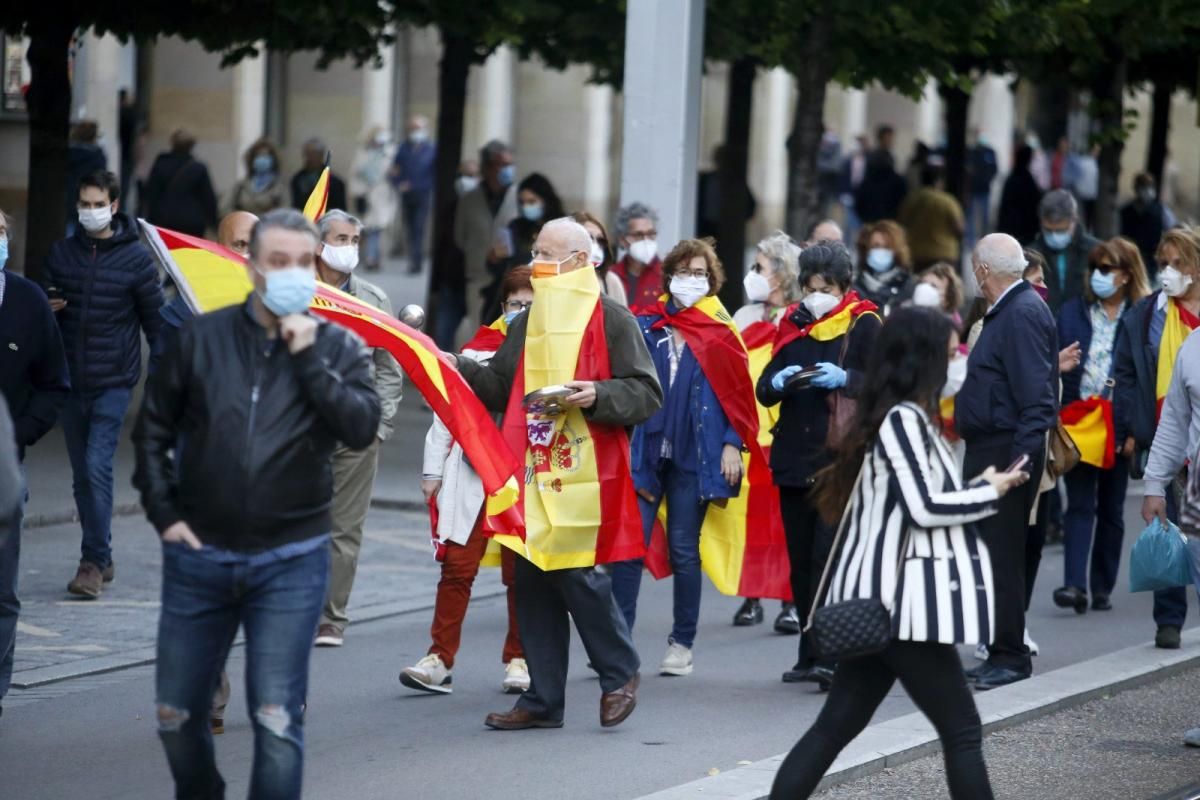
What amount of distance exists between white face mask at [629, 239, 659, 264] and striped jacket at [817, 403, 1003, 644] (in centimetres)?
599

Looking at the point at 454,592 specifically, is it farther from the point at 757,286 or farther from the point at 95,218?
the point at 95,218

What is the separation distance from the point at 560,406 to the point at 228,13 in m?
8.78

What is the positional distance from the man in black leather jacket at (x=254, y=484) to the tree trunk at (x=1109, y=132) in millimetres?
15608

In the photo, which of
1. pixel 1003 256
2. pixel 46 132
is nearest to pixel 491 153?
pixel 46 132

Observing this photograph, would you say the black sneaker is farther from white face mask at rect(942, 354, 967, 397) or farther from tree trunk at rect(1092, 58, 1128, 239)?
tree trunk at rect(1092, 58, 1128, 239)

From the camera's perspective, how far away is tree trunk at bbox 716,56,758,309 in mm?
19812

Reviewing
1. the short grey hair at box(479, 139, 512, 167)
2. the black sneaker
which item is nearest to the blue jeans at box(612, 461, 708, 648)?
the black sneaker

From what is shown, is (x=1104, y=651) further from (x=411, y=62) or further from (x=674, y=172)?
(x=411, y=62)

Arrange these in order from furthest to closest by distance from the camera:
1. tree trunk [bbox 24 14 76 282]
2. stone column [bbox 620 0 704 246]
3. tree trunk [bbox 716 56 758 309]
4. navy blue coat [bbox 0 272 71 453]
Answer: tree trunk [bbox 716 56 758 309], tree trunk [bbox 24 14 76 282], stone column [bbox 620 0 704 246], navy blue coat [bbox 0 272 71 453]

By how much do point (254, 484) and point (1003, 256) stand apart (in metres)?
4.09

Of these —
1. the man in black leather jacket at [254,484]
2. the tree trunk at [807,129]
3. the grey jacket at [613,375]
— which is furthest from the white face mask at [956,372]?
the man in black leather jacket at [254,484]

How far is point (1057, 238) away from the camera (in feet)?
39.5

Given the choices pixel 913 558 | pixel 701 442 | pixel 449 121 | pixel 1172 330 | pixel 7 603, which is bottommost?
pixel 7 603

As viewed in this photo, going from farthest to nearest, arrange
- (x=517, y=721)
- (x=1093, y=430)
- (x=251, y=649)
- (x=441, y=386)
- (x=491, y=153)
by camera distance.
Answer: (x=491, y=153) → (x=1093, y=430) → (x=517, y=721) → (x=441, y=386) → (x=251, y=649)
